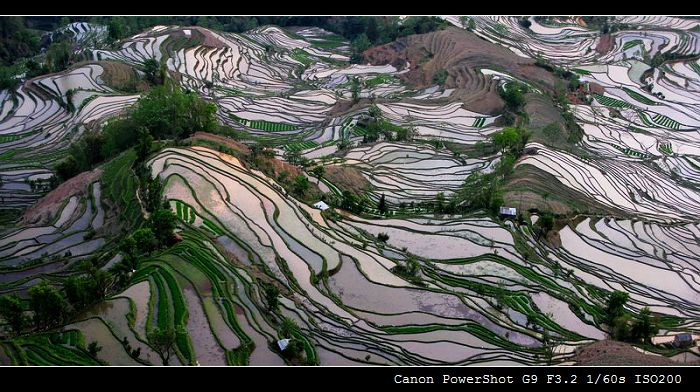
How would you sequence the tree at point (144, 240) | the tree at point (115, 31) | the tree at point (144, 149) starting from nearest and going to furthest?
the tree at point (144, 240) < the tree at point (144, 149) < the tree at point (115, 31)

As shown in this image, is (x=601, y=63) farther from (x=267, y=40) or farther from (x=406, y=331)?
(x=406, y=331)

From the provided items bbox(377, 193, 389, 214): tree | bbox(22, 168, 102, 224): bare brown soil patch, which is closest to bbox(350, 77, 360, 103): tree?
bbox(377, 193, 389, 214): tree

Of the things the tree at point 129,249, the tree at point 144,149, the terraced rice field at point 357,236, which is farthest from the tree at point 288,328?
the tree at point 144,149

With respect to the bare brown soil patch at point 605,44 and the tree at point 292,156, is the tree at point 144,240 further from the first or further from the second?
the bare brown soil patch at point 605,44

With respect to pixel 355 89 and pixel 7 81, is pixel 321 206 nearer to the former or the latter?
pixel 355 89

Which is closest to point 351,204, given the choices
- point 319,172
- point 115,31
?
point 319,172

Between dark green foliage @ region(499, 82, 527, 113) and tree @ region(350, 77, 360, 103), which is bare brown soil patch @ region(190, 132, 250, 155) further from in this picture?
→ dark green foliage @ region(499, 82, 527, 113)
